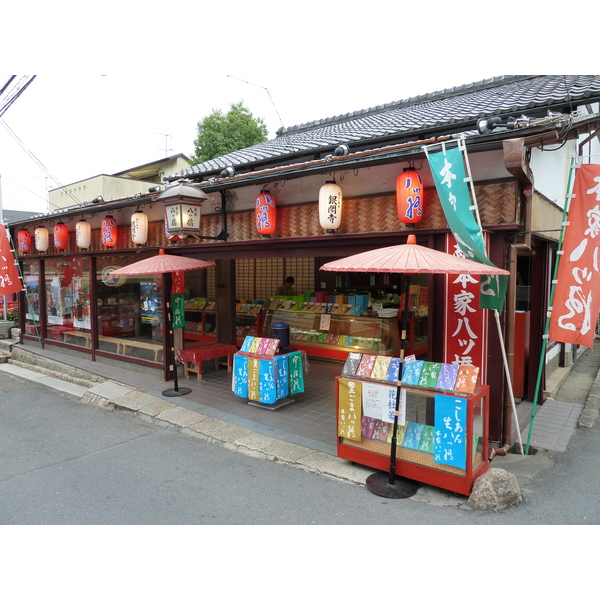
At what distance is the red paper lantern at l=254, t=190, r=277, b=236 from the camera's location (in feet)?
26.3

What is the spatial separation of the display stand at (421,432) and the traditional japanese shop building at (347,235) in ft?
3.57

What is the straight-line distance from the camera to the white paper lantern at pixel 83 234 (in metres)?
12.0

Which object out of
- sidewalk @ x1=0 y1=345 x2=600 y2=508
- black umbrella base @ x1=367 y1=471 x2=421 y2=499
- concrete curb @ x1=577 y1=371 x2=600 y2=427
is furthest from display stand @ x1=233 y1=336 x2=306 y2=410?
concrete curb @ x1=577 y1=371 x2=600 y2=427

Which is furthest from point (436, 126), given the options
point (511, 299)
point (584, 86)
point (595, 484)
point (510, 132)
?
point (595, 484)

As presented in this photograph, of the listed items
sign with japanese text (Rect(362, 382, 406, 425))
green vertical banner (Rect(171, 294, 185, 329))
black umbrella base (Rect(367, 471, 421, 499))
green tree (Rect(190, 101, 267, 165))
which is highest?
green tree (Rect(190, 101, 267, 165))

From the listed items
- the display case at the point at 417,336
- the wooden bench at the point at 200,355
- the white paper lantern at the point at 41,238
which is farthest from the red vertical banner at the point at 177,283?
the white paper lantern at the point at 41,238

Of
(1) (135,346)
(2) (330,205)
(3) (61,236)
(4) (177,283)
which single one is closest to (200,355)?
(4) (177,283)

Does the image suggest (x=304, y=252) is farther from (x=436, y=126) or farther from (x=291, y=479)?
(x=291, y=479)

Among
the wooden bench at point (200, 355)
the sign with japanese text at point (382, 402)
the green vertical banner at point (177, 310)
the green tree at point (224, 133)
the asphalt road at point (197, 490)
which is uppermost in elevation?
the green tree at point (224, 133)

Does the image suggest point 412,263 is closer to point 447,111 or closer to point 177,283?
point 447,111

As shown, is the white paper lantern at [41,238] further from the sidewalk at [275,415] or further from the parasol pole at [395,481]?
the parasol pole at [395,481]

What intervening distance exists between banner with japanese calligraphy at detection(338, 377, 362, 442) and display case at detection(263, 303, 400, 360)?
5.23 meters

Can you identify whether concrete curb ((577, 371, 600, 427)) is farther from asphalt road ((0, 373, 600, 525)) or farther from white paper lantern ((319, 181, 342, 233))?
white paper lantern ((319, 181, 342, 233))

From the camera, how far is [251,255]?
8.78m
